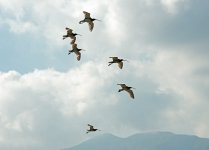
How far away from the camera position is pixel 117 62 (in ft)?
384

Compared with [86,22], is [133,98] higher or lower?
lower

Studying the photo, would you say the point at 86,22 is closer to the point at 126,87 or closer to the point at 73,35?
the point at 73,35

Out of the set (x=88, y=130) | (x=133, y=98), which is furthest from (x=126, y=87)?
(x=88, y=130)

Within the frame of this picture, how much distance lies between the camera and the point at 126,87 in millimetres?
120062

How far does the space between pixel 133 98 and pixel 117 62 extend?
8.24 metres

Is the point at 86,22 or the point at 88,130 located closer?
the point at 86,22

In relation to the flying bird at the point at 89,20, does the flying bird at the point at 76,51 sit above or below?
below

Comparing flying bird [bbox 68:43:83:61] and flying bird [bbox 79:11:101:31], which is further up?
flying bird [bbox 79:11:101:31]

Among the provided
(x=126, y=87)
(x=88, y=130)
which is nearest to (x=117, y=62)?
(x=126, y=87)

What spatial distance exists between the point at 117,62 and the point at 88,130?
59.8 feet

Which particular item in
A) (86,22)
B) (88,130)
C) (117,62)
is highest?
(86,22)

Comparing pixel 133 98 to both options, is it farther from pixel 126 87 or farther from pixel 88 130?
pixel 88 130

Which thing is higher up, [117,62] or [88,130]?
[117,62]

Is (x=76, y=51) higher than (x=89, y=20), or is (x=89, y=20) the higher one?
(x=89, y=20)
